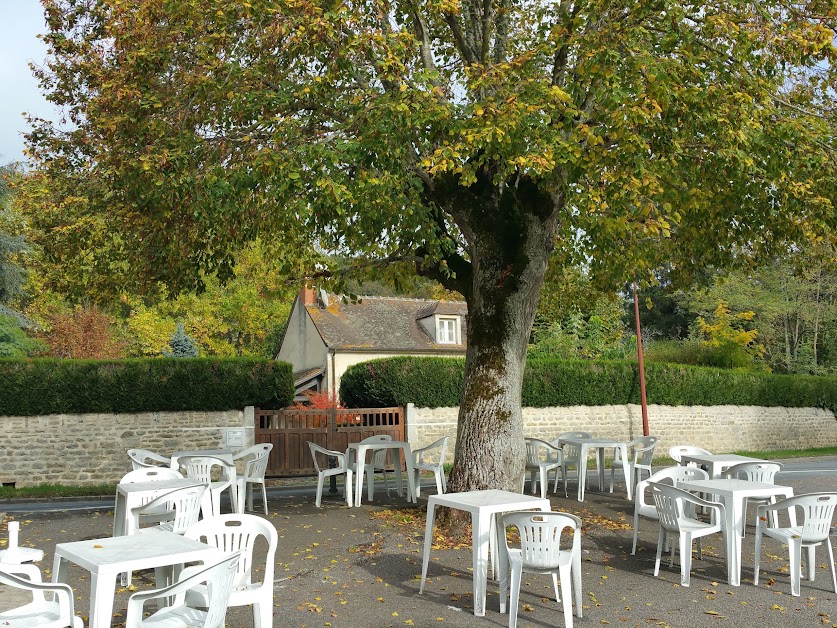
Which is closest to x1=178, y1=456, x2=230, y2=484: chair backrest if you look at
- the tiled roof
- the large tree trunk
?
the large tree trunk

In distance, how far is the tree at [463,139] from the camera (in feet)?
28.7

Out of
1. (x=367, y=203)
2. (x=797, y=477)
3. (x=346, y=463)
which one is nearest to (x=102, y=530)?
(x=346, y=463)

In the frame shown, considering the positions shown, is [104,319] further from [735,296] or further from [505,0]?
[735,296]

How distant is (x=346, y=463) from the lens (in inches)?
495

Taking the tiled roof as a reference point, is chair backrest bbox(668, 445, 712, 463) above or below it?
below

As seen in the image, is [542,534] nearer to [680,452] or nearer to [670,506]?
[670,506]

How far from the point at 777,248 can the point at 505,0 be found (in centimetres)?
576

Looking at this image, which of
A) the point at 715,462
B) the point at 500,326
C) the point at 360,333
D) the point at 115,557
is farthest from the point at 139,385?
the point at 360,333

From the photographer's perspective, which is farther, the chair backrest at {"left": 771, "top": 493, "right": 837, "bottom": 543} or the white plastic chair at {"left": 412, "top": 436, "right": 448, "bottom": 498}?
the white plastic chair at {"left": 412, "top": 436, "right": 448, "bottom": 498}

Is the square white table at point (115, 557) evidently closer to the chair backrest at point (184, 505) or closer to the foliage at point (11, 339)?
the chair backrest at point (184, 505)

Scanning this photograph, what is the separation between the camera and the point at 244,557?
18.9ft

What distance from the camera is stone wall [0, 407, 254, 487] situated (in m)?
17.5

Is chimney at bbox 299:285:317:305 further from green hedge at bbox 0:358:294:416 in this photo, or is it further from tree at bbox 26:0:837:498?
tree at bbox 26:0:837:498

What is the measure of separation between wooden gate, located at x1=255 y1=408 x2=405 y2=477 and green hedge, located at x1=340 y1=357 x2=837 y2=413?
1115 mm
